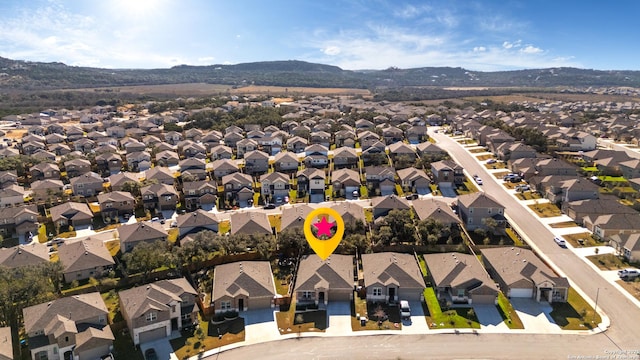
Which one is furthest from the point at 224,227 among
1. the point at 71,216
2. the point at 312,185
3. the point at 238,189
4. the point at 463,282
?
the point at 463,282

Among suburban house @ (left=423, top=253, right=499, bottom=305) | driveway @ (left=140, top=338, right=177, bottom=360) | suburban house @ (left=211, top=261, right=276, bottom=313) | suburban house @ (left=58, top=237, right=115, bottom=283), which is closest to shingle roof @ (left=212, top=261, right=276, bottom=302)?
suburban house @ (left=211, top=261, right=276, bottom=313)

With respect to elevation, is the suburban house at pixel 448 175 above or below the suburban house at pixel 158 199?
above

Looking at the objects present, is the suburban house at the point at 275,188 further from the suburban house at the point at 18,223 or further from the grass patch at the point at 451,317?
the grass patch at the point at 451,317

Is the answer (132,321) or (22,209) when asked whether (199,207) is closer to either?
(22,209)

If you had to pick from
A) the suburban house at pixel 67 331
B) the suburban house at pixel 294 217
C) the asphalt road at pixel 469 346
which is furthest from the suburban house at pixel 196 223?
the asphalt road at pixel 469 346

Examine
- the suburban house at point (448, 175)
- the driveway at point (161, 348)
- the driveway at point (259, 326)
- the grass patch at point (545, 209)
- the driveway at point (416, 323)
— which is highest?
the suburban house at point (448, 175)

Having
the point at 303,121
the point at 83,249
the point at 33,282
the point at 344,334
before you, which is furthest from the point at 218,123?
the point at 344,334

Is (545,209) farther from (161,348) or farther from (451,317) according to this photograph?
(161,348)
